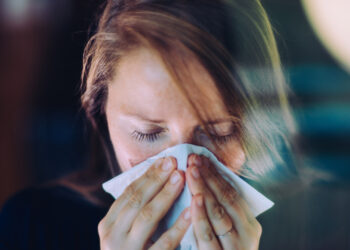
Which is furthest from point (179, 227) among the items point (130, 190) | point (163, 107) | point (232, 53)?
point (232, 53)

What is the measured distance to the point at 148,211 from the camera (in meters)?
0.63

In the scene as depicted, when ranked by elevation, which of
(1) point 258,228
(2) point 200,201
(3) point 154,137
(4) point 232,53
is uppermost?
(4) point 232,53

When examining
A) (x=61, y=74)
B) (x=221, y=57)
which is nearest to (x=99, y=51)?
(x=61, y=74)

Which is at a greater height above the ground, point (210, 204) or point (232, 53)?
point (232, 53)

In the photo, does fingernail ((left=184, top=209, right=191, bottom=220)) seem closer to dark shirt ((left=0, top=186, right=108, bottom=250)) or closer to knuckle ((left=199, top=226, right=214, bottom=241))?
knuckle ((left=199, top=226, right=214, bottom=241))

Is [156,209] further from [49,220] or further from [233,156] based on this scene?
[49,220]

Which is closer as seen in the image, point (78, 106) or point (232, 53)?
point (232, 53)

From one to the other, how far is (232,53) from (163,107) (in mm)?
167

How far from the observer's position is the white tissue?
62 cm

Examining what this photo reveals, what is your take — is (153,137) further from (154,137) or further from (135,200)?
(135,200)

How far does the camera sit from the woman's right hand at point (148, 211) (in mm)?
616

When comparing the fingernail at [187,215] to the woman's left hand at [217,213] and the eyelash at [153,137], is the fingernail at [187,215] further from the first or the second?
the eyelash at [153,137]

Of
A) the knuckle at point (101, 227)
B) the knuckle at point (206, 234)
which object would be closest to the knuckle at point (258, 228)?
the knuckle at point (206, 234)

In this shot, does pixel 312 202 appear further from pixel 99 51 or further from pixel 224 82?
pixel 99 51
